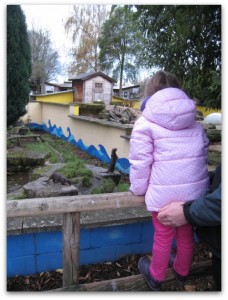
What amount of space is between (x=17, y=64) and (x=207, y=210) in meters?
3.62

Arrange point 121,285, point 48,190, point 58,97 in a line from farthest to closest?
point 58,97, point 48,190, point 121,285


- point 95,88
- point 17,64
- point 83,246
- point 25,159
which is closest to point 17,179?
point 25,159

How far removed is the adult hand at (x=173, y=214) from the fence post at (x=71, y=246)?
16.8 inches

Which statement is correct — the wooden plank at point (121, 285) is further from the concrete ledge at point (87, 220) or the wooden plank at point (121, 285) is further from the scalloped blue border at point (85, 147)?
the scalloped blue border at point (85, 147)

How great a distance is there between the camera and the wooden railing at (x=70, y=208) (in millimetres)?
1300

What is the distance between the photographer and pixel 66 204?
135 cm

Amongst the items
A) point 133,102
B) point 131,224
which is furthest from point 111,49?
point 133,102

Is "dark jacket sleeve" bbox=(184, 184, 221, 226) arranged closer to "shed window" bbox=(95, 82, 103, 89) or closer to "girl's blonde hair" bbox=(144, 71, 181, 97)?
"girl's blonde hair" bbox=(144, 71, 181, 97)

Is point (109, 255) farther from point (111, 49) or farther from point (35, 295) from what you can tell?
point (111, 49)

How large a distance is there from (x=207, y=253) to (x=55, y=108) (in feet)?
27.5

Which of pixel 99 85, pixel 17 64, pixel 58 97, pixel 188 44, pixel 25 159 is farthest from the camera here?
pixel 58 97

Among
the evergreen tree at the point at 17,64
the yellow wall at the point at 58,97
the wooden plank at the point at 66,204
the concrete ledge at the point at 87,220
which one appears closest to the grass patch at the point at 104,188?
the concrete ledge at the point at 87,220

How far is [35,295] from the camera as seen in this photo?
1320 millimetres

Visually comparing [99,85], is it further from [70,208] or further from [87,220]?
[70,208]
